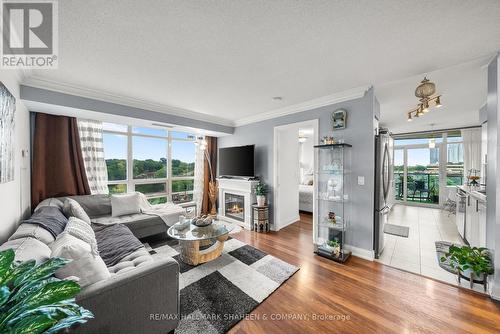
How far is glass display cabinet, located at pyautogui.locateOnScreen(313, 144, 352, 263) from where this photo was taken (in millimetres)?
2869

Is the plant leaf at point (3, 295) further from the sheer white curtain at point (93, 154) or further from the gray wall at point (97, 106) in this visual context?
the sheer white curtain at point (93, 154)

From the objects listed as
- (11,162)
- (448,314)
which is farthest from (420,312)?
(11,162)

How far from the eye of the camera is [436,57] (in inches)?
77.3

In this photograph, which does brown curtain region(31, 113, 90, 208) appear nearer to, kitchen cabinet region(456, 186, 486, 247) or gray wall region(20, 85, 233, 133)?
gray wall region(20, 85, 233, 133)

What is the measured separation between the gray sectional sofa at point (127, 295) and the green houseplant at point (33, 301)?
1.64ft

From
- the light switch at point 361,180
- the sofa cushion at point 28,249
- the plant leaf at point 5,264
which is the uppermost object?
the light switch at point 361,180

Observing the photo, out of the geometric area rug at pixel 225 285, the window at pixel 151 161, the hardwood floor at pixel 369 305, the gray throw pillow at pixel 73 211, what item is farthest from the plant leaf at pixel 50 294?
the window at pixel 151 161

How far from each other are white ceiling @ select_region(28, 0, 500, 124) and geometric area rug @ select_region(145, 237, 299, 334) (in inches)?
99.2

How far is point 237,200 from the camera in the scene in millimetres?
4648

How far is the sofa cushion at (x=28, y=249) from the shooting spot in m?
1.20

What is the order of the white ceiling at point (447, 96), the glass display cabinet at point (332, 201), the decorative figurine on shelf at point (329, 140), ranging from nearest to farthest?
1. the white ceiling at point (447, 96)
2. the glass display cabinet at point (332, 201)
3. the decorative figurine on shelf at point (329, 140)

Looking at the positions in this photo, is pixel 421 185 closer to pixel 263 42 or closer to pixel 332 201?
pixel 332 201

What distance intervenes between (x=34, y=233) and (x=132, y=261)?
0.82m

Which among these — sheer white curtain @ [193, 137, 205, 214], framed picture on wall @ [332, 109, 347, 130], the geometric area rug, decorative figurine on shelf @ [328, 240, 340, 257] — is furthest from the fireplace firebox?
framed picture on wall @ [332, 109, 347, 130]
